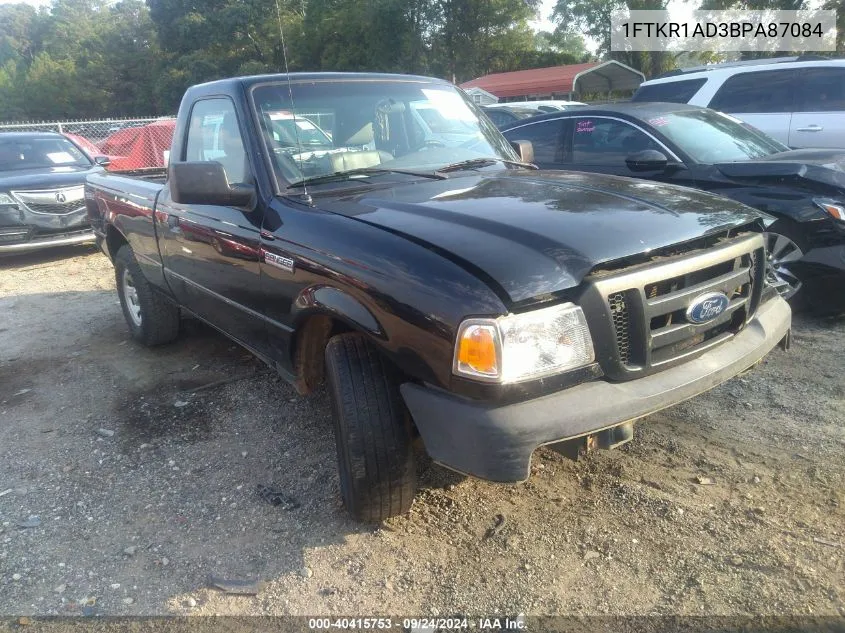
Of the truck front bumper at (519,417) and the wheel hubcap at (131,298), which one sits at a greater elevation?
the truck front bumper at (519,417)

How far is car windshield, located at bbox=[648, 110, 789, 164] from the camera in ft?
17.3

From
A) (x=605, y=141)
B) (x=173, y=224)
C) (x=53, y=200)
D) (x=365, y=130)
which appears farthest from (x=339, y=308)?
(x=53, y=200)

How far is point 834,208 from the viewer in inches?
173

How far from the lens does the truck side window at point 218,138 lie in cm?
334

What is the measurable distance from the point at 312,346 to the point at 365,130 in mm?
1202

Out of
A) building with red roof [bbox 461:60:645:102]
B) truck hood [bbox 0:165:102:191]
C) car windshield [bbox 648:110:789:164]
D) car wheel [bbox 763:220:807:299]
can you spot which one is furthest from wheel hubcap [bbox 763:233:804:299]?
building with red roof [bbox 461:60:645:102]

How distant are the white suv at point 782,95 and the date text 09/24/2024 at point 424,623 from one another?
23.7 feet

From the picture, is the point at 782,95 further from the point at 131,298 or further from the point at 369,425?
the point at 369,425

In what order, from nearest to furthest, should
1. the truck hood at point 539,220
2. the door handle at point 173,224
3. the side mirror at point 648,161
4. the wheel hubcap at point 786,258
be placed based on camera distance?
the truck hood at point 539,220, the door handle at point 173,224, the wheel hubcap at point 786,258, the side mirror at point 648,161

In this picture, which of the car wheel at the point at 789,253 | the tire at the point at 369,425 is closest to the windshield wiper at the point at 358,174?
the tire at the point at 369,425

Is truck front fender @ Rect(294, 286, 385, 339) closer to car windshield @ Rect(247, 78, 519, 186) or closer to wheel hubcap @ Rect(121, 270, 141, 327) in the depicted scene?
car windshield @ Rect(247, 78, 519, 186)

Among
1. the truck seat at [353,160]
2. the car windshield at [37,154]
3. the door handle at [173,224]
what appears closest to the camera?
the truck seat at [353,160]

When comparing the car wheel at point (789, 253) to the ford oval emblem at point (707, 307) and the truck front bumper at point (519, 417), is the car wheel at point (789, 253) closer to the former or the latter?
the ford oval emblem at point (707, 307)

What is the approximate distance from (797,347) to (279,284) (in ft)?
11.0
